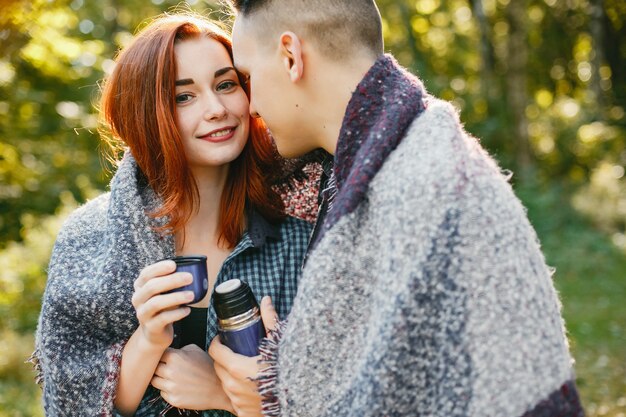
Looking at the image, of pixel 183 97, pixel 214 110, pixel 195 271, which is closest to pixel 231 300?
pixel 195 271

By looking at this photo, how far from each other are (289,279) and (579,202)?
40.6ft

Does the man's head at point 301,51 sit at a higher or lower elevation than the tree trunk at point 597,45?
lower

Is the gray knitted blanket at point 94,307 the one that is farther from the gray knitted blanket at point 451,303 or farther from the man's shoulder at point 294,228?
the gray knitted blanket at point 451,303

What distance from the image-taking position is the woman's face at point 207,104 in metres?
2.48

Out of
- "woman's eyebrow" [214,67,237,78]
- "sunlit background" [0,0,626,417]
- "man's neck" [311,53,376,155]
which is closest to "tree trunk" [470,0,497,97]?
"sunlit background" [0,0,626,417]

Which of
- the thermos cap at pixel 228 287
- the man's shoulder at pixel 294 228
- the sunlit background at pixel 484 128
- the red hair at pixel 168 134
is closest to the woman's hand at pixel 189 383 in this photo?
the thermos cap at pixel 228 287

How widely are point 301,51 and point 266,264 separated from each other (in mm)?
910

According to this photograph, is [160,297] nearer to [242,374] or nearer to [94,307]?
[242,374]

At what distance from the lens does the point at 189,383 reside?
7.11ft

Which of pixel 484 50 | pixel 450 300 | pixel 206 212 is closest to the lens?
pixel 450 300

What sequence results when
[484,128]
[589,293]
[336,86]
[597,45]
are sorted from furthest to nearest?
1. [484,128]
2. [597,45]
3. [589,293]
4. [336,86]

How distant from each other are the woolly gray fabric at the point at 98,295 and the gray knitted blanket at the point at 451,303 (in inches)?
38.9

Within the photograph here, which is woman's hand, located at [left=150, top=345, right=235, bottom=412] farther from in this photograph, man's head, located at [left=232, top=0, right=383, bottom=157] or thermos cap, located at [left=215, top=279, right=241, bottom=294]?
man's head, located at [left=232, top=0, right=383, bottom=157]

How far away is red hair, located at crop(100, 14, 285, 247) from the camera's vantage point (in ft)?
8.09
